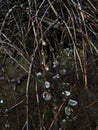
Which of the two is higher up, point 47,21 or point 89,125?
point 47,21

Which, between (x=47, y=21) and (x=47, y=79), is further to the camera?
(x=47, y=21)

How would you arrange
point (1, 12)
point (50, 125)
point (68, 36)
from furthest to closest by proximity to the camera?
point (1, 12) < point (68, 36) < point (50, 125)

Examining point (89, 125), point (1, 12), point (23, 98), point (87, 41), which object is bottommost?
point (89, 125)

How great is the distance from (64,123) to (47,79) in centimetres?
14

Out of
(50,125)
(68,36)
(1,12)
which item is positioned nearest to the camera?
(50,125)

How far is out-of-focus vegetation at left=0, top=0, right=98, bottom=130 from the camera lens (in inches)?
47.5

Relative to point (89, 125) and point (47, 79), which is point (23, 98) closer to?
point (47, 79)

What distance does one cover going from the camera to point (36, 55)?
1.25 m

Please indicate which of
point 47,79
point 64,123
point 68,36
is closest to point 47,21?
point 68,36

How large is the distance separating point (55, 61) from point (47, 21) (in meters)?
0.18

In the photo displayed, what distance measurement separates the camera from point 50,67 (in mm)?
1267

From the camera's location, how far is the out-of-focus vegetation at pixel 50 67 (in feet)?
3.96

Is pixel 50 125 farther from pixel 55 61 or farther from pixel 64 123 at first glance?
pixel 55 61

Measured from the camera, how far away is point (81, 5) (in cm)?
139
